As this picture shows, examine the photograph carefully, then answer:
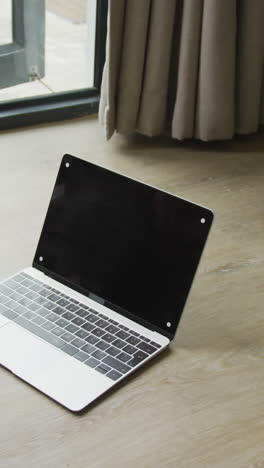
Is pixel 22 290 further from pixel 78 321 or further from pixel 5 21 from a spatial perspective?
pixel 5 21

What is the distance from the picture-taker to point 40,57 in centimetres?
202

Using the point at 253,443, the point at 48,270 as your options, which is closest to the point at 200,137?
the point at 48,270

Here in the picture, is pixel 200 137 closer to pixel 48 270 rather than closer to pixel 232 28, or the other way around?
pixel 232 28

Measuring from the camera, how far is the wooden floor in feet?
3.15

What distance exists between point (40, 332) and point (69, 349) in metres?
0.06

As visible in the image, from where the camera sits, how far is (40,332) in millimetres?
1113

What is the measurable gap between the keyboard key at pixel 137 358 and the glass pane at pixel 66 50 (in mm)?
1081

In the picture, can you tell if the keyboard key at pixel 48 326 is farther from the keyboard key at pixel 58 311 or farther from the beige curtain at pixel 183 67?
the beige curtain at pixel 183 67

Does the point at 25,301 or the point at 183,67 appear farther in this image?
the point at 183,67

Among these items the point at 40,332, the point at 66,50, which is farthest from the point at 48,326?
the point at 66,50

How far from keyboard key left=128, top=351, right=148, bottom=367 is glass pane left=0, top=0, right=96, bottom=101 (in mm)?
1081

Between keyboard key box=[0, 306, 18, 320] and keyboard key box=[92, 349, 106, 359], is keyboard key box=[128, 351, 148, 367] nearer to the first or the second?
keyboard key box=[92, 349, 106, 359]

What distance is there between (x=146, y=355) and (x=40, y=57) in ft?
3.80

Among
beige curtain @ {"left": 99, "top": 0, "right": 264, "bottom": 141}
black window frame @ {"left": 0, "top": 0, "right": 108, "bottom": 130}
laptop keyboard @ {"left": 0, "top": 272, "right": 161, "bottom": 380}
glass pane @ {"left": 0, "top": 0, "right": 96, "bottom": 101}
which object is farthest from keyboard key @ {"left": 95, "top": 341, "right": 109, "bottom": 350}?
glass pane @ {"left": 0, "top": 0, "right": 96, "bottom": 101}
